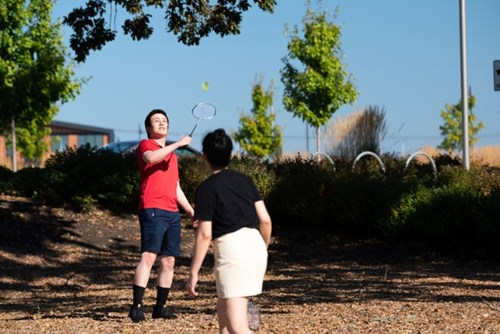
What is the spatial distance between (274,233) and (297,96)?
17628 millimetres

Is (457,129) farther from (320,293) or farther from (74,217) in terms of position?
(320,293)

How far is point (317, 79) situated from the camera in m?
32.2

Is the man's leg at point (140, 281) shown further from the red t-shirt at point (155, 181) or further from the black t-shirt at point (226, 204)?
the black t-shirt at point (226, 204)

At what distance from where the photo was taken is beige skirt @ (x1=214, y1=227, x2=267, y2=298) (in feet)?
16.2

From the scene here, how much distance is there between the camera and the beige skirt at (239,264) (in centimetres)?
493

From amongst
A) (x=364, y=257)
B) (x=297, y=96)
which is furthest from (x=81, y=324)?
(x=297, y=96)

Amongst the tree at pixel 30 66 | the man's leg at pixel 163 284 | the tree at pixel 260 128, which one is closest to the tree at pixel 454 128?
the tree at pixel 260 128

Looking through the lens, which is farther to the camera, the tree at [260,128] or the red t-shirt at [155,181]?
the tree at [260,128]

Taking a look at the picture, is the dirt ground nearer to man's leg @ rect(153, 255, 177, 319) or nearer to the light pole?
man's leg @ rect(153, 255, 177, 319)

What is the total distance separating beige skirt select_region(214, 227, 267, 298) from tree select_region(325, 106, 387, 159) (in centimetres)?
2097

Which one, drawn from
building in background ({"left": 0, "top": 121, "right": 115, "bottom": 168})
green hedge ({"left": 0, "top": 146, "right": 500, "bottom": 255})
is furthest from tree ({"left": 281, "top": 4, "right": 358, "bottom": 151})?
building in background ({"left": 0, "top": 121, "right": 115, "bottom": 168})

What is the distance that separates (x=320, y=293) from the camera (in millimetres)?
9633

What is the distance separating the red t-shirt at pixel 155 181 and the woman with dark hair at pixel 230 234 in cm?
242

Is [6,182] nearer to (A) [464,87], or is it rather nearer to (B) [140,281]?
(A) [464,87]
